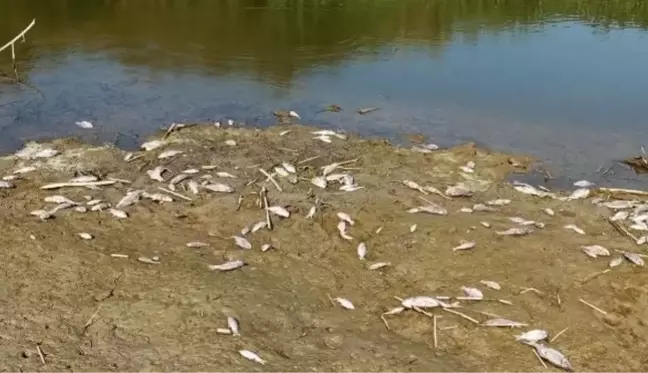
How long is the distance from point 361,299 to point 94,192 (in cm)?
316

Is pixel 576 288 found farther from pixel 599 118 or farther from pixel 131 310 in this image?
pixel 599 118

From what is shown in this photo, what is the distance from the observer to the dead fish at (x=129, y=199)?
7.14m

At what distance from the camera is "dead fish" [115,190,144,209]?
7.14m

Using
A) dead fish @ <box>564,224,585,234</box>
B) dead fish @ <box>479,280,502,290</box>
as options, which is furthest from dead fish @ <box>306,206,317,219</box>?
dead fish @ <box>564,224,585,234</box>

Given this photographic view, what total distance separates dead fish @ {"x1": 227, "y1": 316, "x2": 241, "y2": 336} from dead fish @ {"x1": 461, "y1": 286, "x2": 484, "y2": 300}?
1.84m

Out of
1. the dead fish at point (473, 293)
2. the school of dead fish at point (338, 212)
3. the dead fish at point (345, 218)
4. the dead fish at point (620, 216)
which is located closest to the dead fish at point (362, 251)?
the school of dead fish at point (338, 212)

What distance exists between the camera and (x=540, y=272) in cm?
624

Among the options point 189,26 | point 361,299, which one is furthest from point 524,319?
point 189,26

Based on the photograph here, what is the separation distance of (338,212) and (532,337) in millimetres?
2409

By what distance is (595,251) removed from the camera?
646cm

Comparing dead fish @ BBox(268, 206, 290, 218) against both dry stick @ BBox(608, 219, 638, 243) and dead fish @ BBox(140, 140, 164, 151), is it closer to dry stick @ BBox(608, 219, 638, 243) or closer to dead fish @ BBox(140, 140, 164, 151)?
dead fish @ BBox(140, 140, 164, 151)

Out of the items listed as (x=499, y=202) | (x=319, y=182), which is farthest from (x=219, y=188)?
(x=499, y=202)

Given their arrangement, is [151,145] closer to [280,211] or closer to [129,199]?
[129,199]

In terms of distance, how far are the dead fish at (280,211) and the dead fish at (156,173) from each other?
1.46 m
